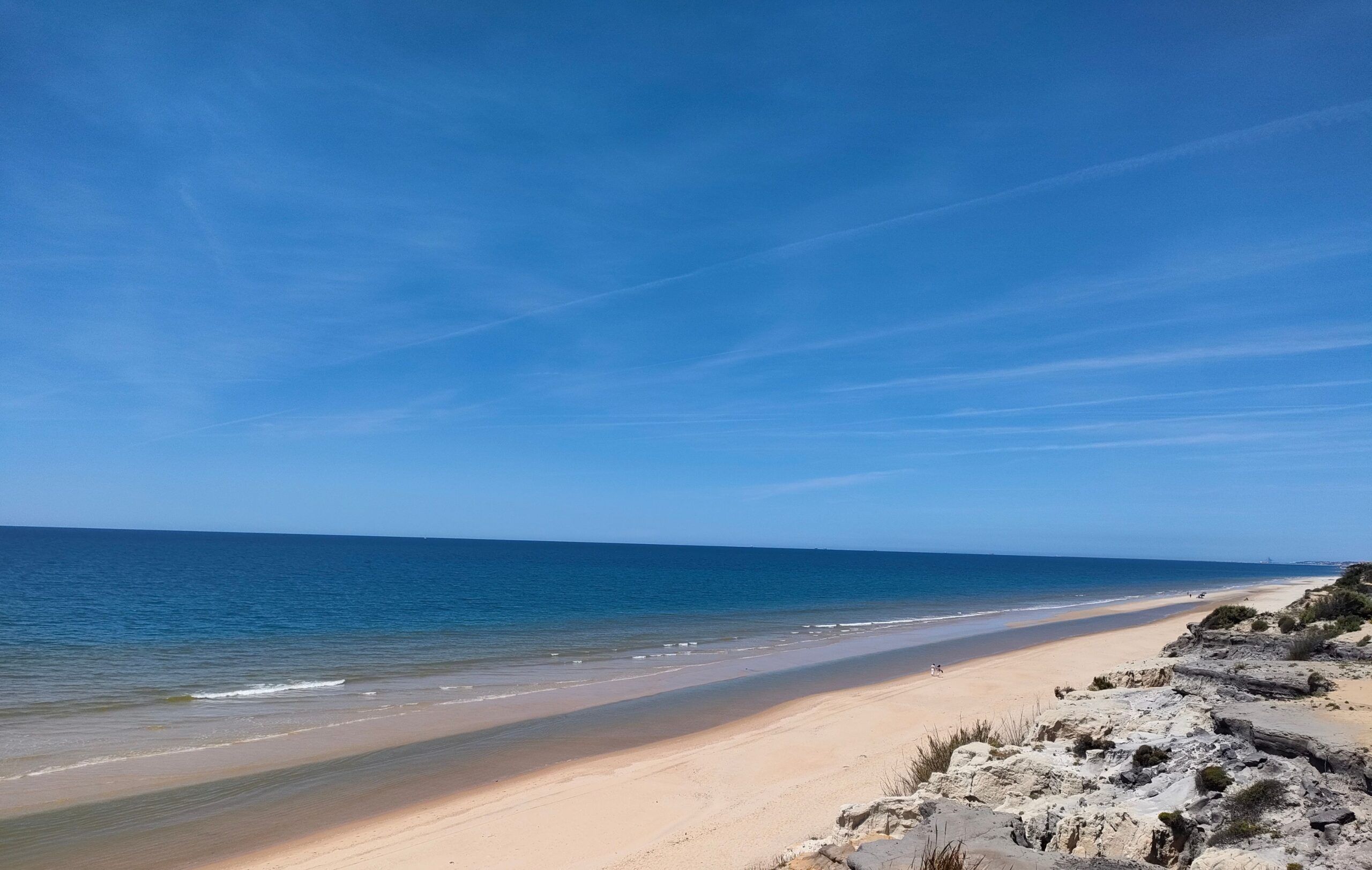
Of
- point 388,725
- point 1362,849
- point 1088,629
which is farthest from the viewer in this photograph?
point 1088,629

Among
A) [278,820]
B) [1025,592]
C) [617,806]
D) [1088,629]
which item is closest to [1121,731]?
[617,806]

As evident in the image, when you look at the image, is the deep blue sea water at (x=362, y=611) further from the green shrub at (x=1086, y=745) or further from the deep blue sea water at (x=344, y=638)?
the green shrub at (x=1086, y=745)

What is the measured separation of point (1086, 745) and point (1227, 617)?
13191mm

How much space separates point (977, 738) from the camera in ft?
33.1

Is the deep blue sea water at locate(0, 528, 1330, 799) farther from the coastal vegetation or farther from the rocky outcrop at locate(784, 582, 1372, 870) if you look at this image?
the rocky outcrop at locate(784, 582, 1372, 870)

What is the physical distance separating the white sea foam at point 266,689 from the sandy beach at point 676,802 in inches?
414

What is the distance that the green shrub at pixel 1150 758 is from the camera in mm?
7652

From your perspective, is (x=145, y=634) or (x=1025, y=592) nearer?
(x=145, y=634)

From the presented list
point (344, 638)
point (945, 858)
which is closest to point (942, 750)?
point (945, 858)

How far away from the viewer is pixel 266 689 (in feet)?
65.2

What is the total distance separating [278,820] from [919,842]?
10300 mm

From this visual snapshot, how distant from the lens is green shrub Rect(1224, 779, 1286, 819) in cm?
619

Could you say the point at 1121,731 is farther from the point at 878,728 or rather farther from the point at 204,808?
the point at 204,808

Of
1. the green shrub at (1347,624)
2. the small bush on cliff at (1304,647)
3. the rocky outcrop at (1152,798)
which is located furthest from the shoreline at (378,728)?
the rocky outcrop at (1152,798)
